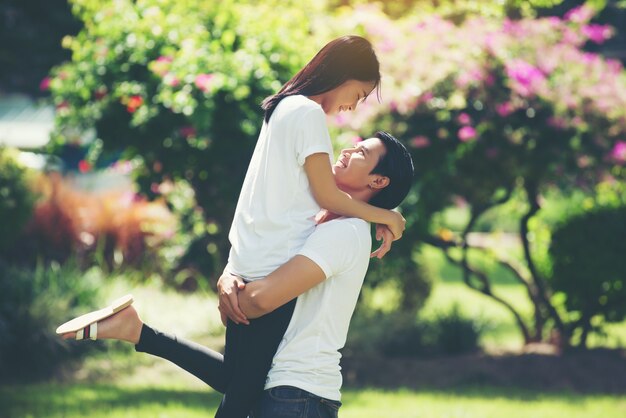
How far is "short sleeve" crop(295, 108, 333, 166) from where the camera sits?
117 inches

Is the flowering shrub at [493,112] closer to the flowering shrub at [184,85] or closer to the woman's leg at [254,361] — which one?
the flowering shrub at [184,85]

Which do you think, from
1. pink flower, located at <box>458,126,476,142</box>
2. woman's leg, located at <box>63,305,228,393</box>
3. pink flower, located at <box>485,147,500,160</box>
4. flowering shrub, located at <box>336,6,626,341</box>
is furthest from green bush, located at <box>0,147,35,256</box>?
woman's leg, located at <box>63,305,228,393</box>

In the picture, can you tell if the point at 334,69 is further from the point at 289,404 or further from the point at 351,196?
the point at 289,404

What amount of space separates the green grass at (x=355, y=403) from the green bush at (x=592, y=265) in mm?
1143

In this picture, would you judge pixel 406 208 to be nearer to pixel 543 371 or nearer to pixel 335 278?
pixel 543 371

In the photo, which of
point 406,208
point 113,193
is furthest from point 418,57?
point 113,193

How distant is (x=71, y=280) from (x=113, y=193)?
12.1ft

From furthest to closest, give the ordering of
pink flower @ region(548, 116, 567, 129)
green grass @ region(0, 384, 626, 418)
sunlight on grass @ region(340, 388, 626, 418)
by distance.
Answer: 1. pink flower @ region(548, 116, 567, 129)
2. sunlight on grass @ region(340, 388, 626, 418)
3. green grass @ region(0, 384, 626, 418)

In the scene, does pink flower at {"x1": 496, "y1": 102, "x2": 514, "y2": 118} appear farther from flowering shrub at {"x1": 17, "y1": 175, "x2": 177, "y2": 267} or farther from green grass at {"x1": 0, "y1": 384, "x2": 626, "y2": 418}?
flowering shrub at {"x1": 17, "y1": 175, "x2": 177, "y2": 267}

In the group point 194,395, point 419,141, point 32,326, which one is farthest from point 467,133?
point 32,326

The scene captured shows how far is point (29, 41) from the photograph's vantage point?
18797 millimetres

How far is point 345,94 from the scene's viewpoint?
320 centimetres

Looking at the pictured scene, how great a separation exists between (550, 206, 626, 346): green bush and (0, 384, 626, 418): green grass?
114cm

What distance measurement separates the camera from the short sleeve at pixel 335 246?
292 cm
